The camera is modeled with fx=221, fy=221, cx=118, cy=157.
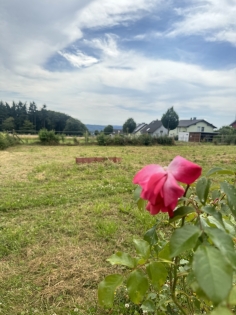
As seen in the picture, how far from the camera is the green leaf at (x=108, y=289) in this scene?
17.9 inches

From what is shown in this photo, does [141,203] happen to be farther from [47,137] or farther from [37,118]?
[37,118]

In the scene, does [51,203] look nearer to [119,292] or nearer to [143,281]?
[119,292]

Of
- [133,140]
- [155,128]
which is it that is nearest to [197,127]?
[155,128]

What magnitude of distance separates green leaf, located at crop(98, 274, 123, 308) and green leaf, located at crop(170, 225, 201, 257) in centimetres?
18

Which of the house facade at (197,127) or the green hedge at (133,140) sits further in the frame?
the house facade at (197,127)

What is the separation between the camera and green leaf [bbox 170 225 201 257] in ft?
1.12

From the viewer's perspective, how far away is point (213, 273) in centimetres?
29

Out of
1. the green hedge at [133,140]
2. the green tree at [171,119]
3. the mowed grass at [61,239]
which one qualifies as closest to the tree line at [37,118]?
the green tree at [171,119]

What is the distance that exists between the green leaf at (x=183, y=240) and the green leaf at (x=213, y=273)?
26 mm

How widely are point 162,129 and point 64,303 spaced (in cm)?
3610

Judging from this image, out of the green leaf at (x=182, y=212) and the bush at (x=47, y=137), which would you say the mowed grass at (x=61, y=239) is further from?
the bush at (x=47, y=137)

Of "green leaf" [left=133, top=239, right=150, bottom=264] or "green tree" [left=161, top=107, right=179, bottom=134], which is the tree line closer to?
"green tree" [left=161, top=107, right=179, bottom=134]

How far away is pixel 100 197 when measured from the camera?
381 cm

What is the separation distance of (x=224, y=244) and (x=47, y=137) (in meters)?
15.8
